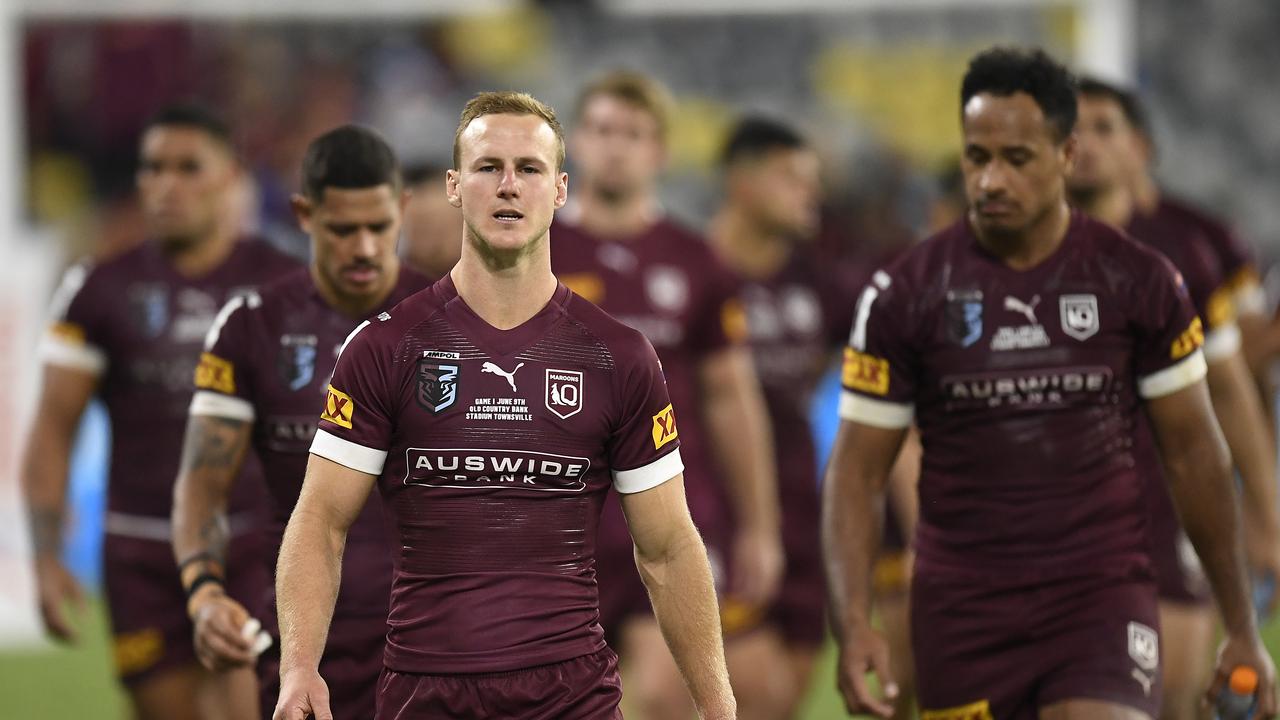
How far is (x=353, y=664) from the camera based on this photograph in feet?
17.9

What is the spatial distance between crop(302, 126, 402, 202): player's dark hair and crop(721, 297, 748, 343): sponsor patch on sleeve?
2.35m

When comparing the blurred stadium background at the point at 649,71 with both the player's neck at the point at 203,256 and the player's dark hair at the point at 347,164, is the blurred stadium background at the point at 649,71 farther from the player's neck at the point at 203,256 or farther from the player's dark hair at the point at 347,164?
the player's dark hair at the point at 347,164

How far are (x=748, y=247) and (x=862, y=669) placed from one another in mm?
3800

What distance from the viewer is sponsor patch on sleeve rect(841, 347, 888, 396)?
5.54 meters

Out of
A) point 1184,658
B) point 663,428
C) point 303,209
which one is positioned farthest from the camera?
point 1184,658

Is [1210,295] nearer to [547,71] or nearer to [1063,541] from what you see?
[1063,541]

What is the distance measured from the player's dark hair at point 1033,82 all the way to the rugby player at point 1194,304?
4.23 ft

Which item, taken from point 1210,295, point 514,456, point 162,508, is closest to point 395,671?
point 514,456

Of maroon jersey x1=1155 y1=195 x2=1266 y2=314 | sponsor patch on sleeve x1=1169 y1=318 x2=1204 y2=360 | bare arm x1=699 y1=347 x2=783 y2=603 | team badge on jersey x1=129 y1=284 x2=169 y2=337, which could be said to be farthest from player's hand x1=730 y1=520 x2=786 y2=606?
sponsor patch on sleeve x1=1169 y1=318 x2=1204 y2=360

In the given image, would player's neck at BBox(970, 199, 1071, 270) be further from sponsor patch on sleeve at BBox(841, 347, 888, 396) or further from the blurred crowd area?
the blurred crowd area

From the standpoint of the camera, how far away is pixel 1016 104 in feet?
17.8

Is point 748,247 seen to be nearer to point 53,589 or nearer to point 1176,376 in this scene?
point 53,589

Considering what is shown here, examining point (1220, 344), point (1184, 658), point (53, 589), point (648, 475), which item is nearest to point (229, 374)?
point (648, 475)

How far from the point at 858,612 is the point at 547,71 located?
37.9 ft
